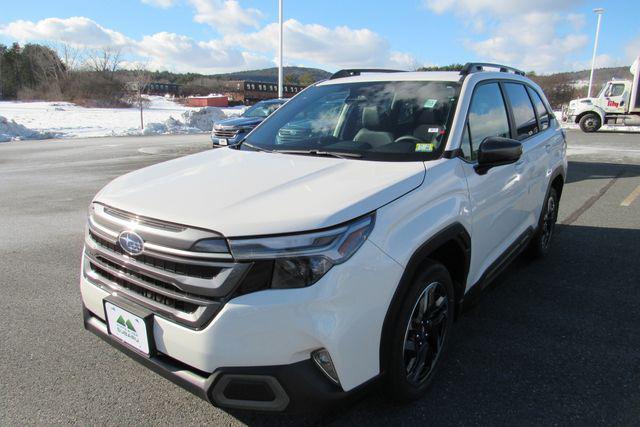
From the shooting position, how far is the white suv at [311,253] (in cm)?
185

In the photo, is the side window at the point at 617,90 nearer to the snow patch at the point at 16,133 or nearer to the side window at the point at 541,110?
the side window at the point at 541,110


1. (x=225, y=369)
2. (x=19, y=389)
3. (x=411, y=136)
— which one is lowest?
(x=19, y=389)

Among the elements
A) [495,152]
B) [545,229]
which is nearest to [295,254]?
[495,152]

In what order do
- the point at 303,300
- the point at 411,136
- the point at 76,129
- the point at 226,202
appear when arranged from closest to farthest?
the point at 303,300 → the point at 226,202 → the point at 411,136 → the point at 76,129

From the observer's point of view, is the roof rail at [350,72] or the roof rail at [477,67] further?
the roof rail at [350,72]

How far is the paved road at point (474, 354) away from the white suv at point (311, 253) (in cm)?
37

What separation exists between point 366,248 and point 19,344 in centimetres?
264

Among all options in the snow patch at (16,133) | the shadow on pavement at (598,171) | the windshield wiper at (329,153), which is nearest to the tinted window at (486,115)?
the windshield wiper at (329,153)

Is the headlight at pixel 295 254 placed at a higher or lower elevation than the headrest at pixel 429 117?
lower

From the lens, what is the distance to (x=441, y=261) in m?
2.74

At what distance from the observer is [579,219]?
649 cm

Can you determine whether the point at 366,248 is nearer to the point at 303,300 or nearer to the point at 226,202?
the point at 303,300

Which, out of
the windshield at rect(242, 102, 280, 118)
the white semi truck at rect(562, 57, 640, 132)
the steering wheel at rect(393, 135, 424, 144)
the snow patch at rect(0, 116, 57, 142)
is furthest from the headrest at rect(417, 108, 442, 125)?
the white semi truck at rect(562, 57, 640, 132)

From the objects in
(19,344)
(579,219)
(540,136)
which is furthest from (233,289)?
(579,219)
